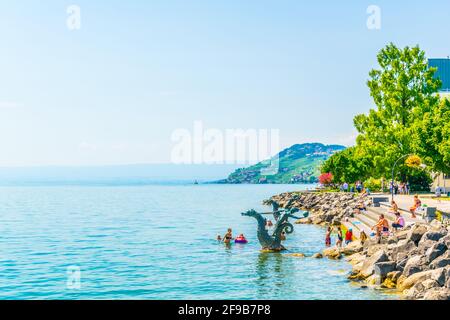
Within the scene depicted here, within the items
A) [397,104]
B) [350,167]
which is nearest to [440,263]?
[397,104]

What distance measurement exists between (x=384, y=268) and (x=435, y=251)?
244 cm

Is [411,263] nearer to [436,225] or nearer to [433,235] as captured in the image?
[433,235]

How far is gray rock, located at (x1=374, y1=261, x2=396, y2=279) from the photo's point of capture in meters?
27.7

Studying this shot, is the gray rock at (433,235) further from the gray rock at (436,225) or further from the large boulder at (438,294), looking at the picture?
the large boulder at (438,294)

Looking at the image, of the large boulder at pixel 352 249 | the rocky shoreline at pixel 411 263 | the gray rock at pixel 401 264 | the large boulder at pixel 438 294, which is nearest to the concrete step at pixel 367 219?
the large boulder at pixel 352 249

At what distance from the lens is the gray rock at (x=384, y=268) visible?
27.7 metres

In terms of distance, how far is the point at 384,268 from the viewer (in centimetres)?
2786

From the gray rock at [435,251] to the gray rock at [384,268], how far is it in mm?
1671

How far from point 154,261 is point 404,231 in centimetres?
1724

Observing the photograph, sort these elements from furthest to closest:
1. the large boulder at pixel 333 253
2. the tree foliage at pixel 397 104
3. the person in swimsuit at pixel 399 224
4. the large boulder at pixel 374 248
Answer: the tree foliage at pixel 397 104
the person in swimsuit at pixel 399 224
the large boulder at pixel 333 253
the large boulder at pixel 374 248

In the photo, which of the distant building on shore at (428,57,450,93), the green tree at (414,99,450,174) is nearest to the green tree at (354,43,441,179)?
the green tree at (414,99,450,174)

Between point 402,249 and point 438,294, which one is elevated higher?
point 402,249
